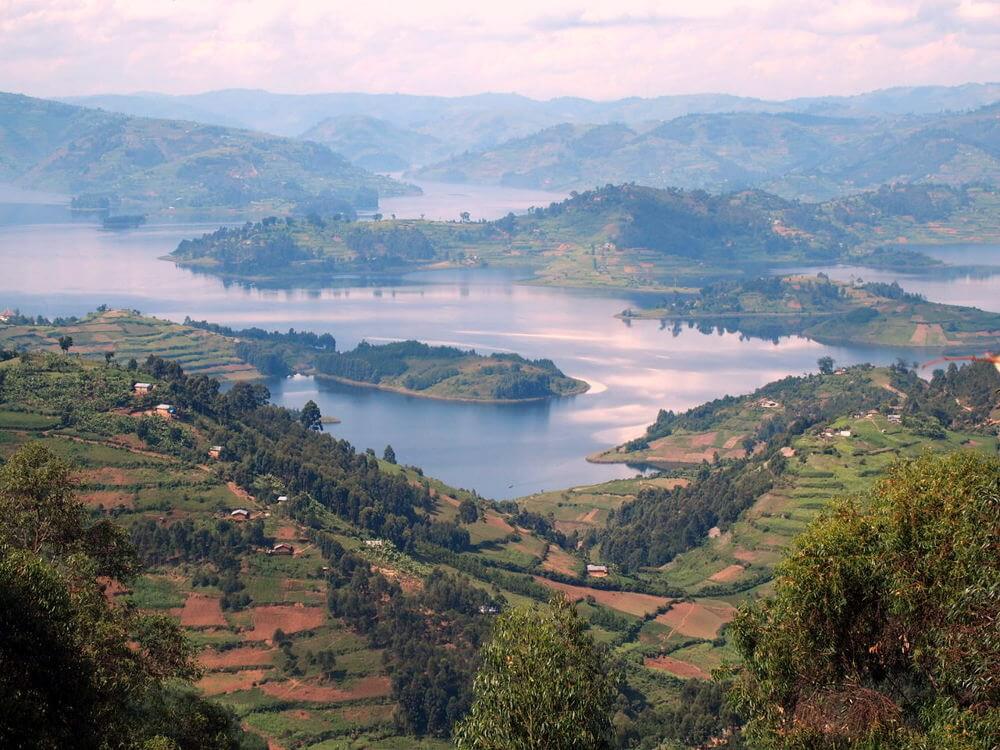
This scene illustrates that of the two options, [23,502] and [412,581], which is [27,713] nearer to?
[23,502]

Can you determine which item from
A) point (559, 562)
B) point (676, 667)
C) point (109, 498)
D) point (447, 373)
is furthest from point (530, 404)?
point (676, 667)

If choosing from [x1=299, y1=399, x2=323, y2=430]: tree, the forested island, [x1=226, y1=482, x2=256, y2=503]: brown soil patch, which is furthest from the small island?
[x1=226, y1=482, x2=256, y2=503]: brown soil patch

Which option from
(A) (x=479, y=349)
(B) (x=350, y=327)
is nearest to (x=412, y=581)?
(A) (x=479, y=349)

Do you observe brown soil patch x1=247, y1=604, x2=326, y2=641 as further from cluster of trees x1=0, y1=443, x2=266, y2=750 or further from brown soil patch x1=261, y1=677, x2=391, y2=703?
cluster of trees x1=0, y1=443, x2=266, y2=750

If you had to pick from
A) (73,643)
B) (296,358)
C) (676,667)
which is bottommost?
(676,667)

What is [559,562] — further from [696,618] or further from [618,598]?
[696,618]

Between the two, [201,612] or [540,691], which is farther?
[201,612]
